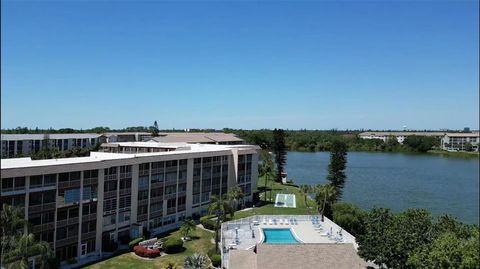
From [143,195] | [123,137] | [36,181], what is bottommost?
[143,195]

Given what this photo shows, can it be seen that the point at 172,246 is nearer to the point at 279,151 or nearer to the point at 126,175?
the point at 126,175

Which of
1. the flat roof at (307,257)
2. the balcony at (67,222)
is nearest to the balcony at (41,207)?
the balcony at (67,222)

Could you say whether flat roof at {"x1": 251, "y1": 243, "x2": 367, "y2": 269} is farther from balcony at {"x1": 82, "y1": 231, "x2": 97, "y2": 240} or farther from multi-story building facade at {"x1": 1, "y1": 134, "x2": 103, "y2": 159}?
multi-story building facade at {"x1": 1, "y1": 134, "x2": 103, "y2": 159}

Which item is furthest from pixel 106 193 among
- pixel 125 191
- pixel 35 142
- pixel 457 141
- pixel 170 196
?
pixel 457 141

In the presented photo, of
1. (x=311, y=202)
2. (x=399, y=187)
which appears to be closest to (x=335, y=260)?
(x=311, y=202)

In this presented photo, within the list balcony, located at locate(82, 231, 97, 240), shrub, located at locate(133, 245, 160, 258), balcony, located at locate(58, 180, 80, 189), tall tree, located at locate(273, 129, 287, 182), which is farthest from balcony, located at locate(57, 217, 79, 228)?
tall tree, located at locate(273, 129, 287, 182)
